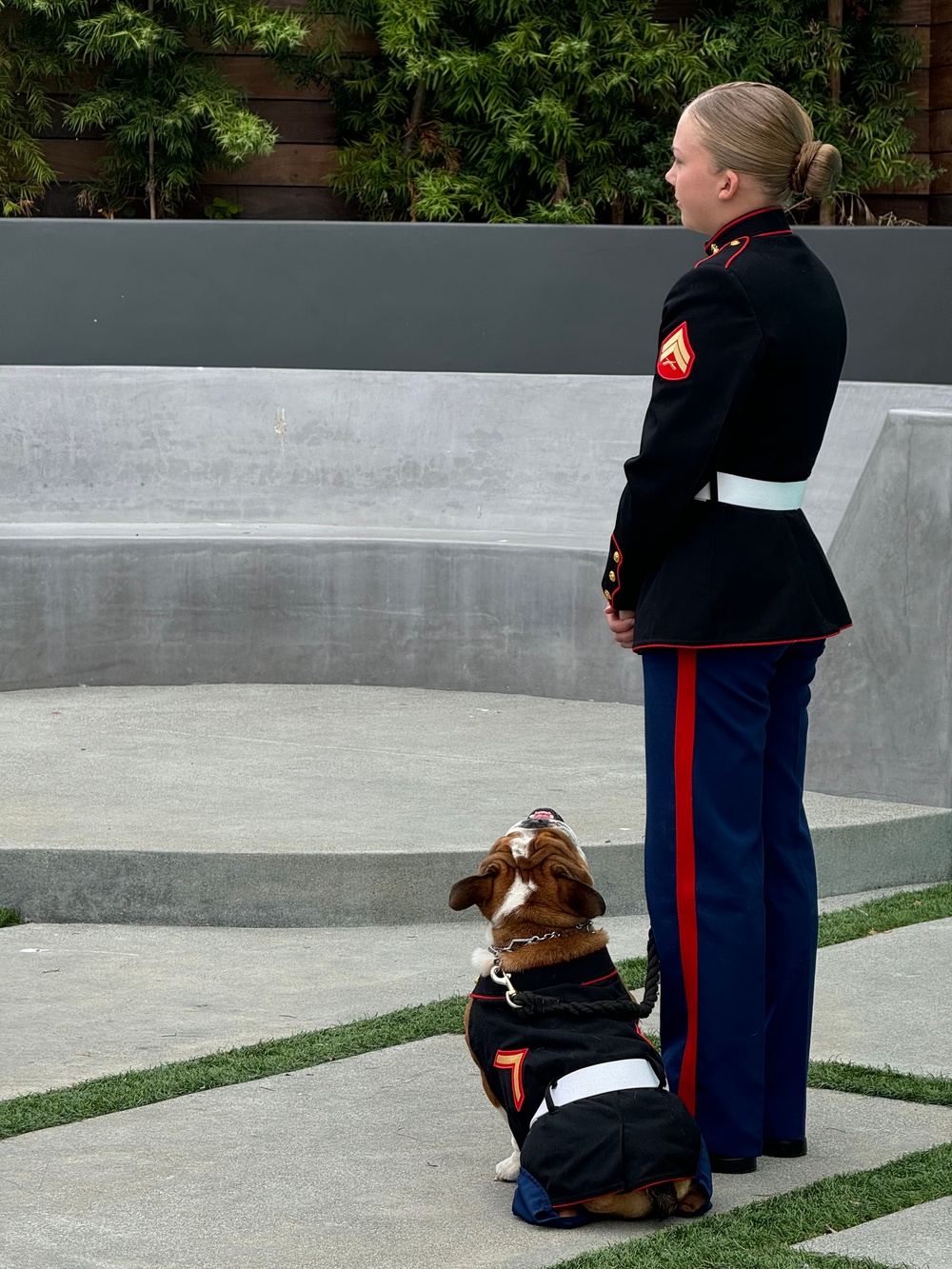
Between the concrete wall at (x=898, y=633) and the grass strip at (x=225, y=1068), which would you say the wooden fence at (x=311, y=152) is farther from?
the grass strip at (x=225, y=1068)

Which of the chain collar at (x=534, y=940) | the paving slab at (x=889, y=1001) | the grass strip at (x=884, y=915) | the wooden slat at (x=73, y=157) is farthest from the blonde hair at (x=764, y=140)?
the wooden slat at (x=73, y=157)

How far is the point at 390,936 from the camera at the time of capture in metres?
3.84

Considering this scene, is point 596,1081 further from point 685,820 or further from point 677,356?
point 677,356

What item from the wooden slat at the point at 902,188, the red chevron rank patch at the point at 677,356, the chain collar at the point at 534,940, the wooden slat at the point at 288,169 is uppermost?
the wooden slat at the point at 288,169

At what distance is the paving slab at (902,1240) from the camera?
7.00ft

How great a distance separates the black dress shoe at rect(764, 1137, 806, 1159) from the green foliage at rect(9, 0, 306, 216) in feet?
21.1

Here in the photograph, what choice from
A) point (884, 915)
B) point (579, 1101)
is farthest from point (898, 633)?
point (579, 1101)

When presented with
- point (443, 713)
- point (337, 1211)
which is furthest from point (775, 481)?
point (443, 713)

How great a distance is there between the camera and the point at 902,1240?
86.2 inches

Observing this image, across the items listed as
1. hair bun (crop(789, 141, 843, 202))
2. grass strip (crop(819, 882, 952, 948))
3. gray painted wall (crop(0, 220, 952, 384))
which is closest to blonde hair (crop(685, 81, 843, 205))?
Result: hair bun (crop(789, 141, 843, 202))

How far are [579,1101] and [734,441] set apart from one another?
92cm

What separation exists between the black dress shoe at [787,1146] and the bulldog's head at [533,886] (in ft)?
1.57

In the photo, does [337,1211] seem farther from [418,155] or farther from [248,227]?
[418,155]

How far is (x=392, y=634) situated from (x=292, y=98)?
3612 mm
